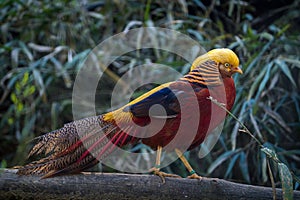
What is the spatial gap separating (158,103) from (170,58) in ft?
6.08

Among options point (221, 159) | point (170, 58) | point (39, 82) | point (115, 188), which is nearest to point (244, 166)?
point (221, 159)

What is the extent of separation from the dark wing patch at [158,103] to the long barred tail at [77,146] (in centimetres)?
11

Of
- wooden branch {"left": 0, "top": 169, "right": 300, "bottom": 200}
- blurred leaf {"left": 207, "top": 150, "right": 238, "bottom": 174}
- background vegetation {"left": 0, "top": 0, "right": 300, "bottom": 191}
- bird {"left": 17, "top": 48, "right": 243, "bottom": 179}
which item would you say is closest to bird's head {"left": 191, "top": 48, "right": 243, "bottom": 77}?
bird {"left": 17, "top": 48, "right": 243, "bottom": 179}

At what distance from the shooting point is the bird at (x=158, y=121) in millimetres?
1870

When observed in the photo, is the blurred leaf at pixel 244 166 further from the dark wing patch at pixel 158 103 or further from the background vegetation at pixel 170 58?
the dark wing patch at pixel 158 103

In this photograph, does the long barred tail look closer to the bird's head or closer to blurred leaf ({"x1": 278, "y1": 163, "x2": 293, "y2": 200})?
the bird's head

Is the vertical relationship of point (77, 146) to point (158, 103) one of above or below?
below

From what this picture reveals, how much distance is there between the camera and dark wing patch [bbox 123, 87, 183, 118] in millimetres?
1920

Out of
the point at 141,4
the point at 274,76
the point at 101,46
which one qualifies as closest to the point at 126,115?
the point at 274,76

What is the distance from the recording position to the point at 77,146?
1.87m

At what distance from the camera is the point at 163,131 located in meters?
1.96

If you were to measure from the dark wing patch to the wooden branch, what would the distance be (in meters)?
0.26

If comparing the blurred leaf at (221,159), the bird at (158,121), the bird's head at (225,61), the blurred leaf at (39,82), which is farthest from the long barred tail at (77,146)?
the blurred leaf at (39,82)

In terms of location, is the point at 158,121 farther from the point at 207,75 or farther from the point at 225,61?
the point at 225,61
